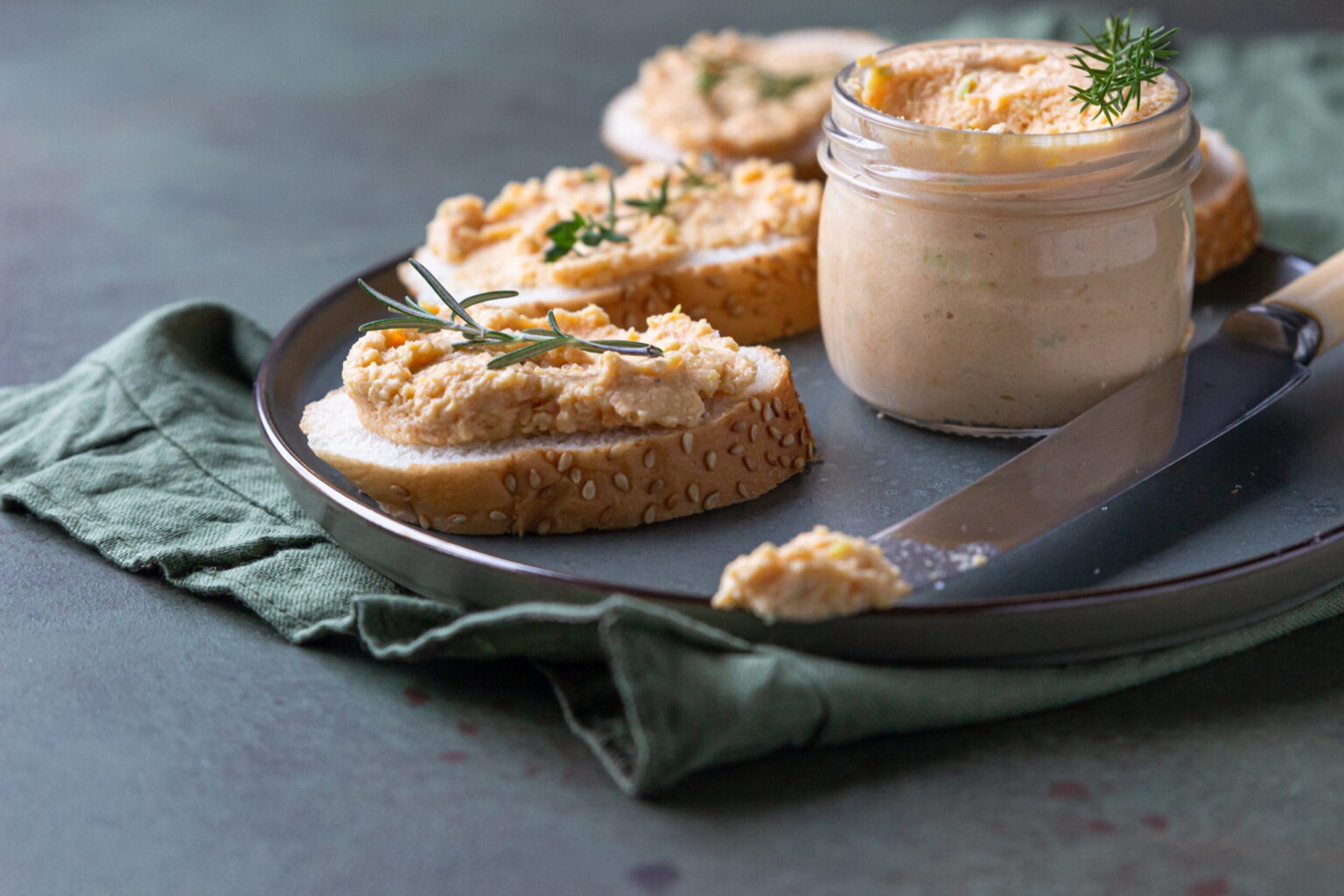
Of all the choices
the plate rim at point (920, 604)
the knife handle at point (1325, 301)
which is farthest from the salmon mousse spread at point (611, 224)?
the knife handle at point (1325, 301)

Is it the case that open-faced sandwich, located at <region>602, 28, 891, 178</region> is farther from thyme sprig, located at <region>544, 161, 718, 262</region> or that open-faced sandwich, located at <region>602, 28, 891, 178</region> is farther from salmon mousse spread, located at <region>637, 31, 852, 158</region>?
thyme sprig, located at <region>544, 161, 718, 262</region>

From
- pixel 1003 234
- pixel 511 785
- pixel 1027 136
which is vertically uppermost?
pixel 1027 136

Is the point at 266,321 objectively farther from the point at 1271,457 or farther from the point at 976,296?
the point at 1271,457

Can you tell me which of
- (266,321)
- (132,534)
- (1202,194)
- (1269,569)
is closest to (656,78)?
(266,321)

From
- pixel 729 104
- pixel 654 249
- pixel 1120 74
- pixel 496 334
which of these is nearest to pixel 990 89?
pixel 1120 74

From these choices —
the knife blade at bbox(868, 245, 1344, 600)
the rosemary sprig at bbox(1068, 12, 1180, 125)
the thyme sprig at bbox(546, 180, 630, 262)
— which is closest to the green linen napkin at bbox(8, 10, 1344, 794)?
the knife blade at bbox(868, 245, 1344, 600)

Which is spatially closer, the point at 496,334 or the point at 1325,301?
the point at 496,334

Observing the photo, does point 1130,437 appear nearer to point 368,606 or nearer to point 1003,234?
point 1003,234
